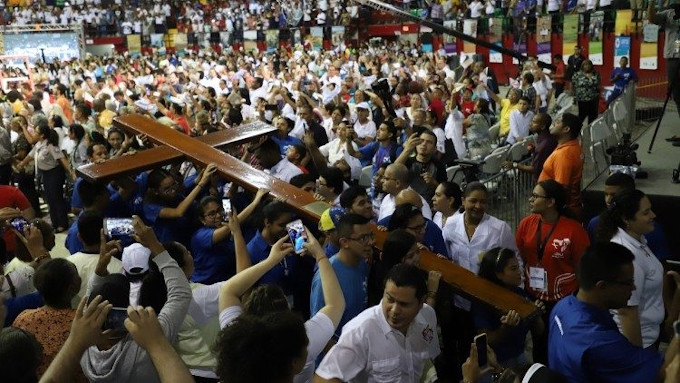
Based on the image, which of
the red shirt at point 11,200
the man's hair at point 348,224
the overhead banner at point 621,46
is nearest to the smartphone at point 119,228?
the man's hair at point 348,224

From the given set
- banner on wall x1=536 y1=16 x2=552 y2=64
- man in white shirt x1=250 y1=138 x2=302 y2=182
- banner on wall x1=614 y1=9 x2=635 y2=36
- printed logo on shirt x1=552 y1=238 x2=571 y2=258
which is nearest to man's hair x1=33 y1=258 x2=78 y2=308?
printed logo on shirt x1=552 y1=238 x2=571 y2=258

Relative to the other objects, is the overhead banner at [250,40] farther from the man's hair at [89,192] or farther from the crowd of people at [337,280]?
the man's hair at [89,192]

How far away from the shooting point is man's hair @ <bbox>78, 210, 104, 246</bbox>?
4094mm

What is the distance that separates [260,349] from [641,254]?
7.94 ft

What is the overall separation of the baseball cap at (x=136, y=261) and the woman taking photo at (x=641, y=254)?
7.52ft

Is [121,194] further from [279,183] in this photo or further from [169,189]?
[279,183]

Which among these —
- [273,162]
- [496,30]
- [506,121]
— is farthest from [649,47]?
[273,162]

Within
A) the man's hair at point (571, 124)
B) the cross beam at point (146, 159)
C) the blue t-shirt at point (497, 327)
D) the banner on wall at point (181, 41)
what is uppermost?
the banner on wall at point (181, 41)

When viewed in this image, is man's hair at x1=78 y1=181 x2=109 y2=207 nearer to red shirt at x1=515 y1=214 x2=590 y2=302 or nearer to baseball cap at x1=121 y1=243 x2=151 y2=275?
baseball cap at x1=121 y1=243 x2=151 y2=275

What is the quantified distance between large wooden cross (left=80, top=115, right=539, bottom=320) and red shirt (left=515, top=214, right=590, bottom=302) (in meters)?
0.94

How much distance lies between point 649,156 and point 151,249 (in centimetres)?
659

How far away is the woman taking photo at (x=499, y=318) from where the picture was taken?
3.50 meters

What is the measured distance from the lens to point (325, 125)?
9656 mm

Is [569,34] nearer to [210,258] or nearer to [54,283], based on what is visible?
[210,258]
